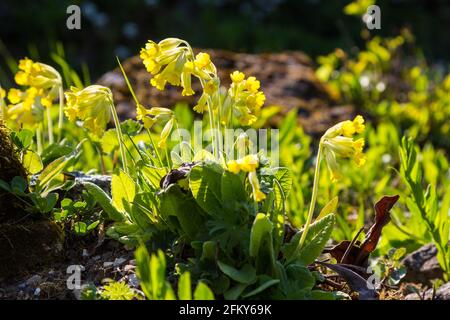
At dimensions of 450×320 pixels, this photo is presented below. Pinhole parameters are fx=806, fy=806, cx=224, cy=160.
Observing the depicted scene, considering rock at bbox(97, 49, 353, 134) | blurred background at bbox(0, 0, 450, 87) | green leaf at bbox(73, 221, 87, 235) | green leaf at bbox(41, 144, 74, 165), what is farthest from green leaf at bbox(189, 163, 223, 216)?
blurred background at bbox(0, 0, 450, 87)

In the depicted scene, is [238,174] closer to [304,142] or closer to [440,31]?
[304,142]

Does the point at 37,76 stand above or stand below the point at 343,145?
above

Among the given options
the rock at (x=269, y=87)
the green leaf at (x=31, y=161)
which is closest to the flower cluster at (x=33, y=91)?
the green leaf at (x=31, y=161)

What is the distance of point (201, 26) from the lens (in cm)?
775

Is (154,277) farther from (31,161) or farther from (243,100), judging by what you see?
(31,161)

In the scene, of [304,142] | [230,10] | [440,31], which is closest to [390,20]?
[440,31]

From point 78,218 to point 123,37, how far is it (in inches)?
209

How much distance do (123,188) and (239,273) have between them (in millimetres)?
485

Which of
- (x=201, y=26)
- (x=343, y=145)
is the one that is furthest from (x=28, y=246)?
(x=201, y=26)

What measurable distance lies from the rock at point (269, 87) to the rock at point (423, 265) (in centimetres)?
A: 172

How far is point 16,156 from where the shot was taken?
250cm

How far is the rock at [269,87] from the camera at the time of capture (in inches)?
188

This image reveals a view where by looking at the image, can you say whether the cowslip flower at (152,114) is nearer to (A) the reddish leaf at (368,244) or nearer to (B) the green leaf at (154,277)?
(B) the green leaf at (154,277)

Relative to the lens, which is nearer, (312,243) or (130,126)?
(312,243)
